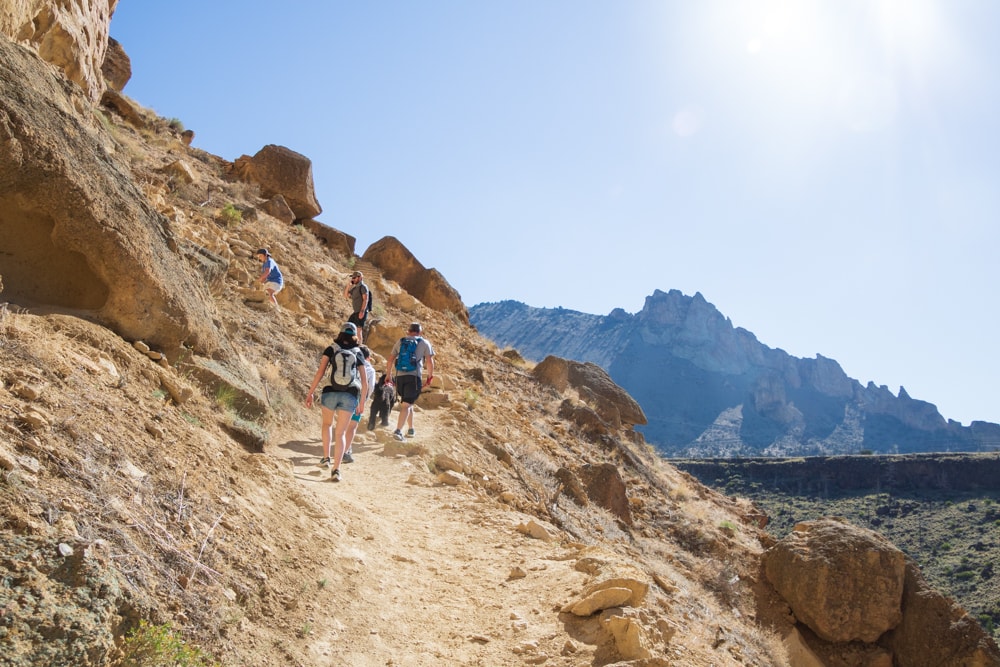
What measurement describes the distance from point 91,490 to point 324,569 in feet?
5.63

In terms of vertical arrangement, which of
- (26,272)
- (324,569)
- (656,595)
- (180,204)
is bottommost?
(324,569)

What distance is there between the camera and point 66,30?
9.29m

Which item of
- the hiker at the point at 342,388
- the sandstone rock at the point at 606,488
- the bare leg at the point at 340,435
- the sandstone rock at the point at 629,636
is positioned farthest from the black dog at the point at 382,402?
the sandstone rock at the point at 629,636

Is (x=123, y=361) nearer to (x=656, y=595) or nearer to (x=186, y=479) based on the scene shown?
(x=186, y=479)

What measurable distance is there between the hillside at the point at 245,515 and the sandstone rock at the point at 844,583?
0.14 feet

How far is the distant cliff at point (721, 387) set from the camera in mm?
103625

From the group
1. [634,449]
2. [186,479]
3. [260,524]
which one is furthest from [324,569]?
[634,449]

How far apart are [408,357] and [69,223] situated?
4620 millimetres

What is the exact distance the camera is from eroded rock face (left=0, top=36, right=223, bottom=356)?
4.67 meters

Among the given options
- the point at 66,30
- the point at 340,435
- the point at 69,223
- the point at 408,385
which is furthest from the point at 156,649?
the point at 66,30

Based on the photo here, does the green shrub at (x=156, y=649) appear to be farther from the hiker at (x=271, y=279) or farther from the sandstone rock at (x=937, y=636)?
the sandstone rock at (x=937, y=636)

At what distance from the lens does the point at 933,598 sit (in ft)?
35.6

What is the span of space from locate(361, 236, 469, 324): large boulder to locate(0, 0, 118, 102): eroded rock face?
1139 cm

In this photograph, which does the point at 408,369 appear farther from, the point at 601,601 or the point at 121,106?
the point at 121,106
